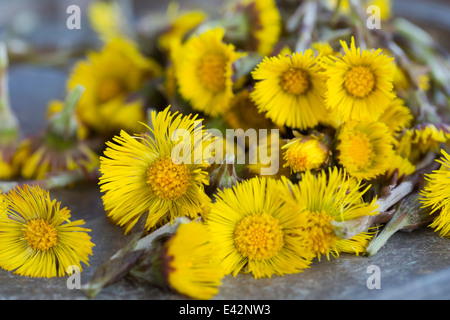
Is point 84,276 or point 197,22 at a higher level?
point 197,22

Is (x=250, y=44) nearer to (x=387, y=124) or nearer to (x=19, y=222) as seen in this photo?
(x=387, y=124)

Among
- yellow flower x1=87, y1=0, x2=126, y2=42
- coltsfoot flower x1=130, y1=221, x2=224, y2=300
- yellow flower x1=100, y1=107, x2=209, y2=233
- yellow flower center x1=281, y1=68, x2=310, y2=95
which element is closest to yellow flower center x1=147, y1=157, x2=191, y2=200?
yellow flower x1=100, y1=107, x2=209, y2=233

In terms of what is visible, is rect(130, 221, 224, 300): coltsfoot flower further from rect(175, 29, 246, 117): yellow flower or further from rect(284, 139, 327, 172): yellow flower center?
rect(175, 29, 246, 117): yellow flower

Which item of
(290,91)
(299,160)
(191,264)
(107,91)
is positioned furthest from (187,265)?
(107,91)

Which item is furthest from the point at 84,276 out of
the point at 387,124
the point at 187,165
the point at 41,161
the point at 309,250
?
the point at 387,124

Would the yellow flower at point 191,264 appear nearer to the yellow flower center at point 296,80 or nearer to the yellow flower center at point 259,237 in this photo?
the yellow flower center at point 259,237

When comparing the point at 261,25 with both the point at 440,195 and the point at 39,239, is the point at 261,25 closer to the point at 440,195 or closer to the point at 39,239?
the point at 440,195

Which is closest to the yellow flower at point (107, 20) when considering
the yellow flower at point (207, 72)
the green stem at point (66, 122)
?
the green stem at point (66, 122)
